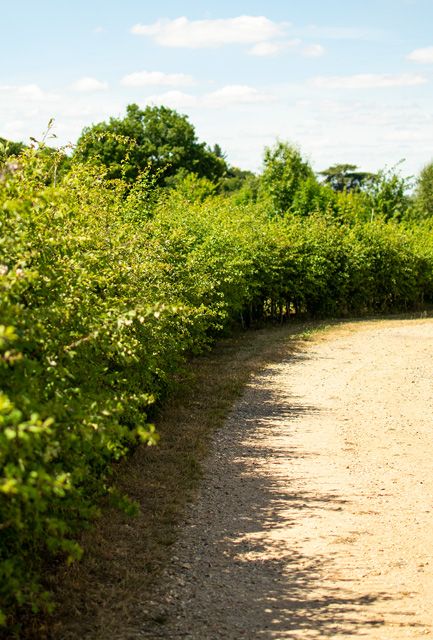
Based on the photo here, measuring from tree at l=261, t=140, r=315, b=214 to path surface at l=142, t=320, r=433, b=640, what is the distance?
23.1 meters

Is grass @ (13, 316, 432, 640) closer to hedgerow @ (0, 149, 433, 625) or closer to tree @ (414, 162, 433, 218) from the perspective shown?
hedgerow @ (0, 149, 433, 625)

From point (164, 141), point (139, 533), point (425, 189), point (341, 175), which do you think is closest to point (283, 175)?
point (164, 141)

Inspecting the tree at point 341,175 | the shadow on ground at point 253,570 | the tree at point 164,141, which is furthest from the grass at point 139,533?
the tree at point 341,175

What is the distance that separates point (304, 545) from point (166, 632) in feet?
5.81

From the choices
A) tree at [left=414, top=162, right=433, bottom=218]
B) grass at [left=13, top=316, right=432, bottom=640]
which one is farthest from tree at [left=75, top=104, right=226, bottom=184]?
grass at [left=13, top=316, right=432, bottom=640]

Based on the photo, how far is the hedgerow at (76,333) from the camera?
155 inches

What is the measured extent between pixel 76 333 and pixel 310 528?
2916mm

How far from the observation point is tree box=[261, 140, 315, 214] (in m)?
34.8

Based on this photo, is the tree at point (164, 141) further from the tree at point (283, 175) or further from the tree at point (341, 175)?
the tree at point (341, 175)

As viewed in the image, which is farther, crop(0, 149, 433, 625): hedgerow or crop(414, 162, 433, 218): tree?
crop(414, 162, 433, 218): tree

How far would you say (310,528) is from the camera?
→ 6844 mm

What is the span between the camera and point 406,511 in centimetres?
733

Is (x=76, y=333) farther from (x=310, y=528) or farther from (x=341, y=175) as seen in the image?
(x=341, y=175)

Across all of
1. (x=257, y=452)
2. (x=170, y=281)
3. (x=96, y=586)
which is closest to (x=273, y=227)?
(x=170, y=281)
